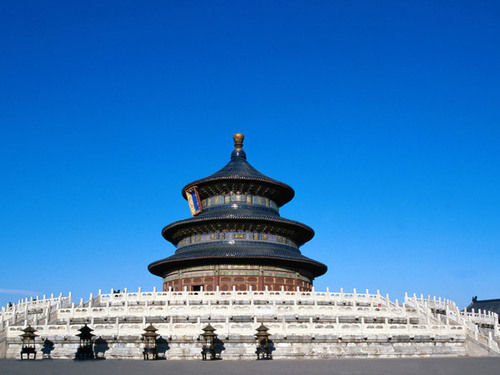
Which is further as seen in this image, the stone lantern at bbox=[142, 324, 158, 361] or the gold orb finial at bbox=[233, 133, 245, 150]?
the gold orb finial at bbox=[233, 133, 245, 150]

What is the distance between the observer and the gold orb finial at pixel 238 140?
58281mm

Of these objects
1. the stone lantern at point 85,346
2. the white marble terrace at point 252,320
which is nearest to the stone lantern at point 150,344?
the white marble terrace at point 252,320

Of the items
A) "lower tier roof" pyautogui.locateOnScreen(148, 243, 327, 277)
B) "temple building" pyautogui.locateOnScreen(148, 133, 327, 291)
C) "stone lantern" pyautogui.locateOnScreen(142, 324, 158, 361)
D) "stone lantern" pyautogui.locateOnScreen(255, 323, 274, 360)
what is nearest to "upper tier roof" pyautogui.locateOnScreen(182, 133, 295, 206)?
"temple building" pyautogui.locateOnScreen(148, 133, 327, 291)

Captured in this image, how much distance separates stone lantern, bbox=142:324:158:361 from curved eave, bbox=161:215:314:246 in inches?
812

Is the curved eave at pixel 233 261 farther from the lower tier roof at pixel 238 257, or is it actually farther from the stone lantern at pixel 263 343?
the stone lantern at pixel 263 343

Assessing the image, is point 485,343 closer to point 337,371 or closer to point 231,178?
point 337,371

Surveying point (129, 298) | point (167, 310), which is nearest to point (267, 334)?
point (167, 310)

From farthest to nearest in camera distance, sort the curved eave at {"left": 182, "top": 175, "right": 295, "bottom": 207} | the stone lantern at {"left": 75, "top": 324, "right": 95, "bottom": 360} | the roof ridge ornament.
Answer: the roof ridge ornament
the curved eave at {"left": 182, "top": 175, "right": 295, "bottom": 207}
the stone lantern at {"left": 75, "top": 324, "right": 95, "bottom": 360}

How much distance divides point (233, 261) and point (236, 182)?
9.27m

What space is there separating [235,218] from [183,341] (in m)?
20.1

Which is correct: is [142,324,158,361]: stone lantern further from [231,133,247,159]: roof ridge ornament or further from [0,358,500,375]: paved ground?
[231,133,247,159]: roof ridge ornament

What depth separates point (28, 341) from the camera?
2570cm

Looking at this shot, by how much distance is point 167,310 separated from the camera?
2831cm

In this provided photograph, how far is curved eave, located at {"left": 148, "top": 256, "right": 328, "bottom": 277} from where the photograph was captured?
42.7 metres
